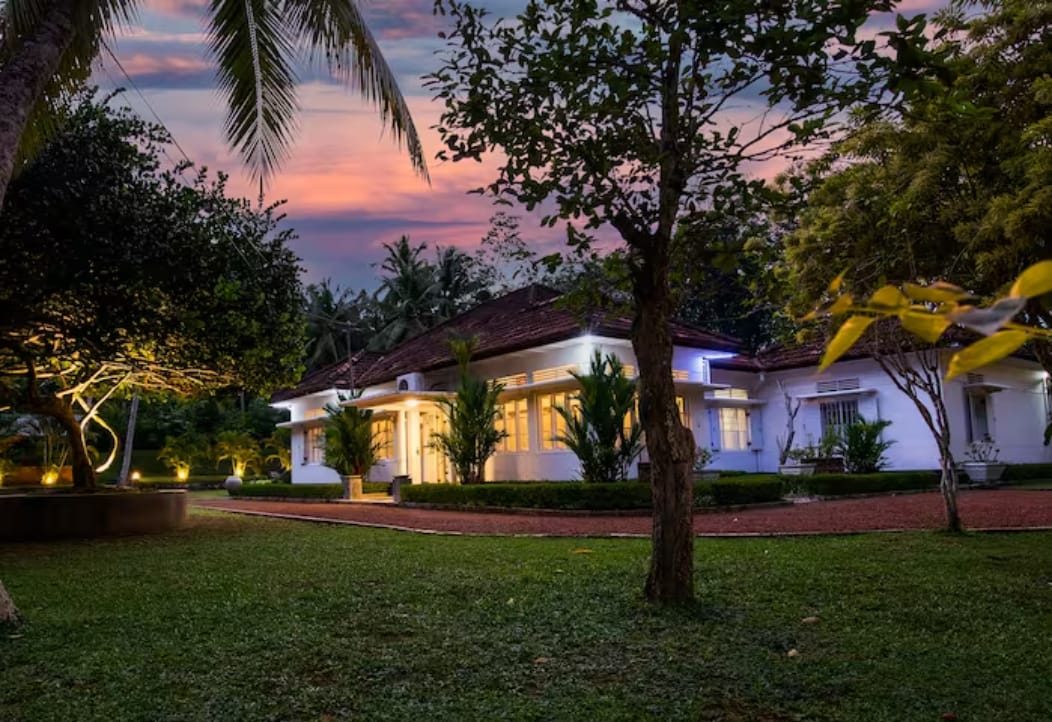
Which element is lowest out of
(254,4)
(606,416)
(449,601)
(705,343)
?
(449,601)

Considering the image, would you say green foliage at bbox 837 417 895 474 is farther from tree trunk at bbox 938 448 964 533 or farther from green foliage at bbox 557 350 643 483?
tree trunk at bbox 938 448 964 533

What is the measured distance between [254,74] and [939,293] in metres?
8.25

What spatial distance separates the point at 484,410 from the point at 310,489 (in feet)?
24.6

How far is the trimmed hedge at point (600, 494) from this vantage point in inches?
611

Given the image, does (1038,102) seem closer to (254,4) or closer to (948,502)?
(948,502)

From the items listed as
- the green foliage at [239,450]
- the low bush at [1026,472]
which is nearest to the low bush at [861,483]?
the low bush at [1026,472]

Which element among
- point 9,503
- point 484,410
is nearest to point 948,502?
point 484,410

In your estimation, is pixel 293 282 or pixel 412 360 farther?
pixel 412 360

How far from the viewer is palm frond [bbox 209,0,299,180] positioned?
7969mm

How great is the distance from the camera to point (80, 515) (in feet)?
43.3

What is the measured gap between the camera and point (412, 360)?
2592cm

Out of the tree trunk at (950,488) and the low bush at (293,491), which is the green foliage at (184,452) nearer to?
the low bush at (293,491)

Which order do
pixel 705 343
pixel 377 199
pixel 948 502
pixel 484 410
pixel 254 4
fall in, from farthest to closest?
pixel 705 343
pixel 484 410
pixel 377 199
pixel 948 502
pixel 254 4

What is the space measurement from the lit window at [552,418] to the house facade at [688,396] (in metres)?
0.03
